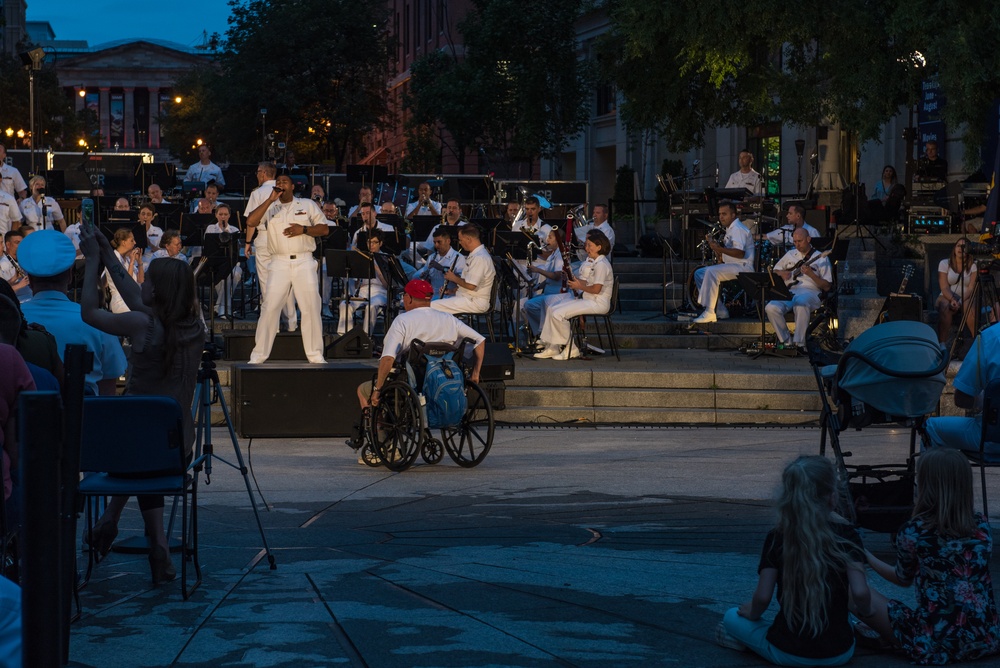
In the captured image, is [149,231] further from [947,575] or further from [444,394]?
[947,575]

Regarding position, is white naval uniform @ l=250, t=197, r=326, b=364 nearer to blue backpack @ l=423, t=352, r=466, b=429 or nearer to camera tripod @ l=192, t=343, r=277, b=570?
blue backpack @ l=423, t=352, r=466, b=429

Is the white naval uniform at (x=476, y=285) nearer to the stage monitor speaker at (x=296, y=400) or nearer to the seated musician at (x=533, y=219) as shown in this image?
the stage monitor speaker at (x=296, y=400)

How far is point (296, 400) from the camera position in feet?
46.0

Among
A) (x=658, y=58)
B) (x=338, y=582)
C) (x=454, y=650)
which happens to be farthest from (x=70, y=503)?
(x=658, y=58)

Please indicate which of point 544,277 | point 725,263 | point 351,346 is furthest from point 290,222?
point 725,263

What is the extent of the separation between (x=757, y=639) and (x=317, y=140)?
49.5 metres

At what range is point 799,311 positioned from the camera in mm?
18172

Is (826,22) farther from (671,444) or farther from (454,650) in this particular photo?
(454,650)

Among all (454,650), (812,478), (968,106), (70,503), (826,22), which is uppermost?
→ (826,22)

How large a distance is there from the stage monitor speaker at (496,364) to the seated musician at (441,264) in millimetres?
3142

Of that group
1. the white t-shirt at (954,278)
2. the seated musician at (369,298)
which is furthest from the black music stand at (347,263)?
the white t-shirt at (954,278)

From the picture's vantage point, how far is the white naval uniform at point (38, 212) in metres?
21.4

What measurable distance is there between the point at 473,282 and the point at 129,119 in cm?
11044

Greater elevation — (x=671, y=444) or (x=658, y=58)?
(x=658, y=58)
